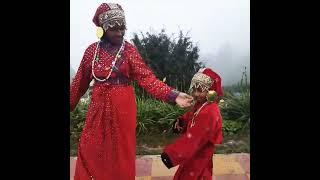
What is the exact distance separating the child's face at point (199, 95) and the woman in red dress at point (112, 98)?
0.39 ft

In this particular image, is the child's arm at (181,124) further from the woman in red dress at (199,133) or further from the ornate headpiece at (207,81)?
the ornate headpiece at (207,81)

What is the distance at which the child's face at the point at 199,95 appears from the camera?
266cm

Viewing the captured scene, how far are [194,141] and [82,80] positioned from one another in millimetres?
615

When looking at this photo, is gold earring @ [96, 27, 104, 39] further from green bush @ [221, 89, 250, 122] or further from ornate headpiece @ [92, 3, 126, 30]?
green bush @ [221, 89, 250, 122]

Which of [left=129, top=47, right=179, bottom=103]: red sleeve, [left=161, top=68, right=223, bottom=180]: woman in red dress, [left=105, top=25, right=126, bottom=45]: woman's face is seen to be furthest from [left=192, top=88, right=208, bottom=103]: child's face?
[left=105, top=25, right=126, bottom=45]: woman's face

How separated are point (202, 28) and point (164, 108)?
0.43 meters

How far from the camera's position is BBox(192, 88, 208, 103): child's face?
2660 mm

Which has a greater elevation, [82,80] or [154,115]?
[82,80]

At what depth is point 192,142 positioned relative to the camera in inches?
103

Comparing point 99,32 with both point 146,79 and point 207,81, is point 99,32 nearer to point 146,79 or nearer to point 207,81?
point 146,79

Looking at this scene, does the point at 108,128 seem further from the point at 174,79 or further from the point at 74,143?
the point at 174,79

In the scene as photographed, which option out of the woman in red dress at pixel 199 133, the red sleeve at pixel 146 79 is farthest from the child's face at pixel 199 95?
the red sleeve at pixel 146 79

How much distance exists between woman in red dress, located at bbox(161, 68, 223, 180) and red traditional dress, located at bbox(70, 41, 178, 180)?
149 mm

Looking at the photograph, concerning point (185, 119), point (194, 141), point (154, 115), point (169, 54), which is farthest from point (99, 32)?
point (194, 141)
